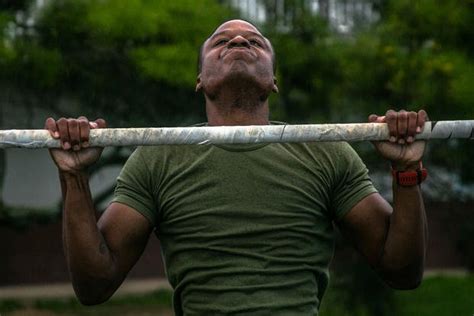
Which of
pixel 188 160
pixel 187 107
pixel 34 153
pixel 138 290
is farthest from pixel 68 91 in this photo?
pixel 188 160

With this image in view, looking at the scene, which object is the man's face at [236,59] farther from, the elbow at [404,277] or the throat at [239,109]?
the elbow at [404,277]

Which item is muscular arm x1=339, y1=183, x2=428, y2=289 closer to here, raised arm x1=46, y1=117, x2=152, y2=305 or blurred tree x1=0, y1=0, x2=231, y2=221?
raised arm x1=46, y1=117, x2=152, y2=305

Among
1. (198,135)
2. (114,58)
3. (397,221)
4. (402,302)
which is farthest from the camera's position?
(402,302)

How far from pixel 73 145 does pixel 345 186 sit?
2.46ft

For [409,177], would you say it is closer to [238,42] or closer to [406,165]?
[406,165]

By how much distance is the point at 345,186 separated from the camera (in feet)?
12.9

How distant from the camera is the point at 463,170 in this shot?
10.2 meters

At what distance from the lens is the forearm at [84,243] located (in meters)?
3.72

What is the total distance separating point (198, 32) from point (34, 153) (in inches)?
128

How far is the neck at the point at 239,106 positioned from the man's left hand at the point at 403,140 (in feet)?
1.12

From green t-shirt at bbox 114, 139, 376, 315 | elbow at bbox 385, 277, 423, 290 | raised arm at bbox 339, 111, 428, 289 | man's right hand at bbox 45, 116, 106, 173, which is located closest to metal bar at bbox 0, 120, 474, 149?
man's right hand at bbox 45, 116, 106, 173

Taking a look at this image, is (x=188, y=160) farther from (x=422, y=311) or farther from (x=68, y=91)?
(x=422, y=311)

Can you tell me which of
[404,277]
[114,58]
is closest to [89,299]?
[404,277]

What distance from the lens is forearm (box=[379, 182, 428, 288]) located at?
382 cm
